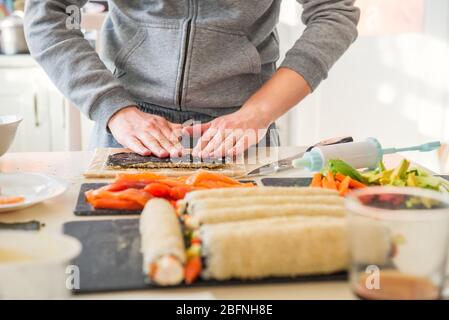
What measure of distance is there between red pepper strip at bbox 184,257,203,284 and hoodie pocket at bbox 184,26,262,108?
0.71 meters

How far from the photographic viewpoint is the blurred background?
7.70 feet

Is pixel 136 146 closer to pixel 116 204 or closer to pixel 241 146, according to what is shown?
pixel 241 146

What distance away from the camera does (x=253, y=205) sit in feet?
2.22

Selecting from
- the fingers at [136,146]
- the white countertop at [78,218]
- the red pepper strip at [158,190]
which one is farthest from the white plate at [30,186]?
the fingers at [136,146]

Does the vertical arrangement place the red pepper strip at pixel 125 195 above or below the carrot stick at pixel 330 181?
below

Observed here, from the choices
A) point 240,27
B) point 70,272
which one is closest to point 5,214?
point 70,272

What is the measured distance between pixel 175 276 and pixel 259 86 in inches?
32.5

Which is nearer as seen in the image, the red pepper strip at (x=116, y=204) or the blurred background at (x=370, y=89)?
the red pepper strip at (x=116, y=204)

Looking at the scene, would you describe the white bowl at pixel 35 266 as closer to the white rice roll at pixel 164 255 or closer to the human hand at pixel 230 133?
the white rice roll at pixel 164 255

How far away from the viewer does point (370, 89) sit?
8.43 ft

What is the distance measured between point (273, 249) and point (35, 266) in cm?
21

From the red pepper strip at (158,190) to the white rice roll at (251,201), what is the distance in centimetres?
12

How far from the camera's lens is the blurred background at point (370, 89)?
7.70ft

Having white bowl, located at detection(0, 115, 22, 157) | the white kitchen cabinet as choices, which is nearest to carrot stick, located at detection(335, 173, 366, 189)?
white bowl, located at detection(0, 115, 22, 157)
